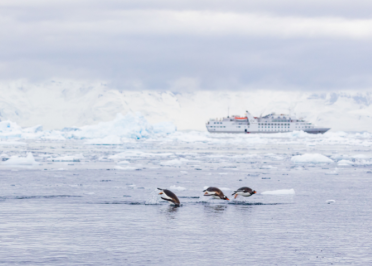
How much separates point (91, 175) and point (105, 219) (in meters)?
11.4

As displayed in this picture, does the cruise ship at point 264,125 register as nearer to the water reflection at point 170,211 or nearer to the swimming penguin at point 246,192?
the swimming penguin at point 246,192

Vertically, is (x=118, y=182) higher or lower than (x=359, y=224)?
higher

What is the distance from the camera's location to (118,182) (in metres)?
20.3

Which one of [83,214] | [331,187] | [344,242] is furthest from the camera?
[331,187]

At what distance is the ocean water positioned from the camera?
341 inches

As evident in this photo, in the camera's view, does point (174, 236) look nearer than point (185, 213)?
Yes

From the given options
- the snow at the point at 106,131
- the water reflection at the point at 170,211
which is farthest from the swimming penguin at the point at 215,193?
the snow at the point at 106,131

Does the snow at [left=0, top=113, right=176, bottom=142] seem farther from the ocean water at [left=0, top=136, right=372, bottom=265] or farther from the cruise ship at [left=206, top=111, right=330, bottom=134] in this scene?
the cruise ship at [left=206, top=111, right=330, bottom=134]

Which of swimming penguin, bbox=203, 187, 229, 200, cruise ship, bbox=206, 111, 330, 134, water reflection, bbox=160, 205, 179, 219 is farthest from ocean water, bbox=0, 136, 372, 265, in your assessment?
cruise ship, bbox=206, 111, 330, 134

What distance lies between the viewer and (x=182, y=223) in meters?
11.6

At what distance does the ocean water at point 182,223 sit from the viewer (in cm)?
866

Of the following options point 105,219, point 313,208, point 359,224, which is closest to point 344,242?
point 359,224

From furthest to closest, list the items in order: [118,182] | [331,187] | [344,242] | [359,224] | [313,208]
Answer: [118,182] → [331,187] → [313,208] → [359,224] → [344,242]

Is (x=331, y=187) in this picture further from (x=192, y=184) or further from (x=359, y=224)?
(x=359, y=224)
